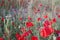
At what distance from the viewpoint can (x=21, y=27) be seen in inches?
55.8

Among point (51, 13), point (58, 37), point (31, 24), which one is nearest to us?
point (58, 37)

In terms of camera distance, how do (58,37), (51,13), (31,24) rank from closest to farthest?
(58,37)
(31,24)
(51,13)

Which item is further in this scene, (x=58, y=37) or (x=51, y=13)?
(x=51, y=13)

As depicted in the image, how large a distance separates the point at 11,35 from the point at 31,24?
6.9 inches

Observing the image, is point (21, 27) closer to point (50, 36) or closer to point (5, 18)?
point (5, 18)

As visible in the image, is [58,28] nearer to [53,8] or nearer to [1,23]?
[53,8]

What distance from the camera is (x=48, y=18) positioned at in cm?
142

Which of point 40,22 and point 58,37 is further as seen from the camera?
point 40,22

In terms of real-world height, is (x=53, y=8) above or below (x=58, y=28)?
above

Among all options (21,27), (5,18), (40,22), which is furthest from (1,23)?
(40,22)

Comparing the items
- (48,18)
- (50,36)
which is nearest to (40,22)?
(48,18)

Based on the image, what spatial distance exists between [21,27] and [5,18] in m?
0.16

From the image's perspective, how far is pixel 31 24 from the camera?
1.36 metres

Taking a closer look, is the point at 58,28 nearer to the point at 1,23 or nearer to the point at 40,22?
the point at 40,22
